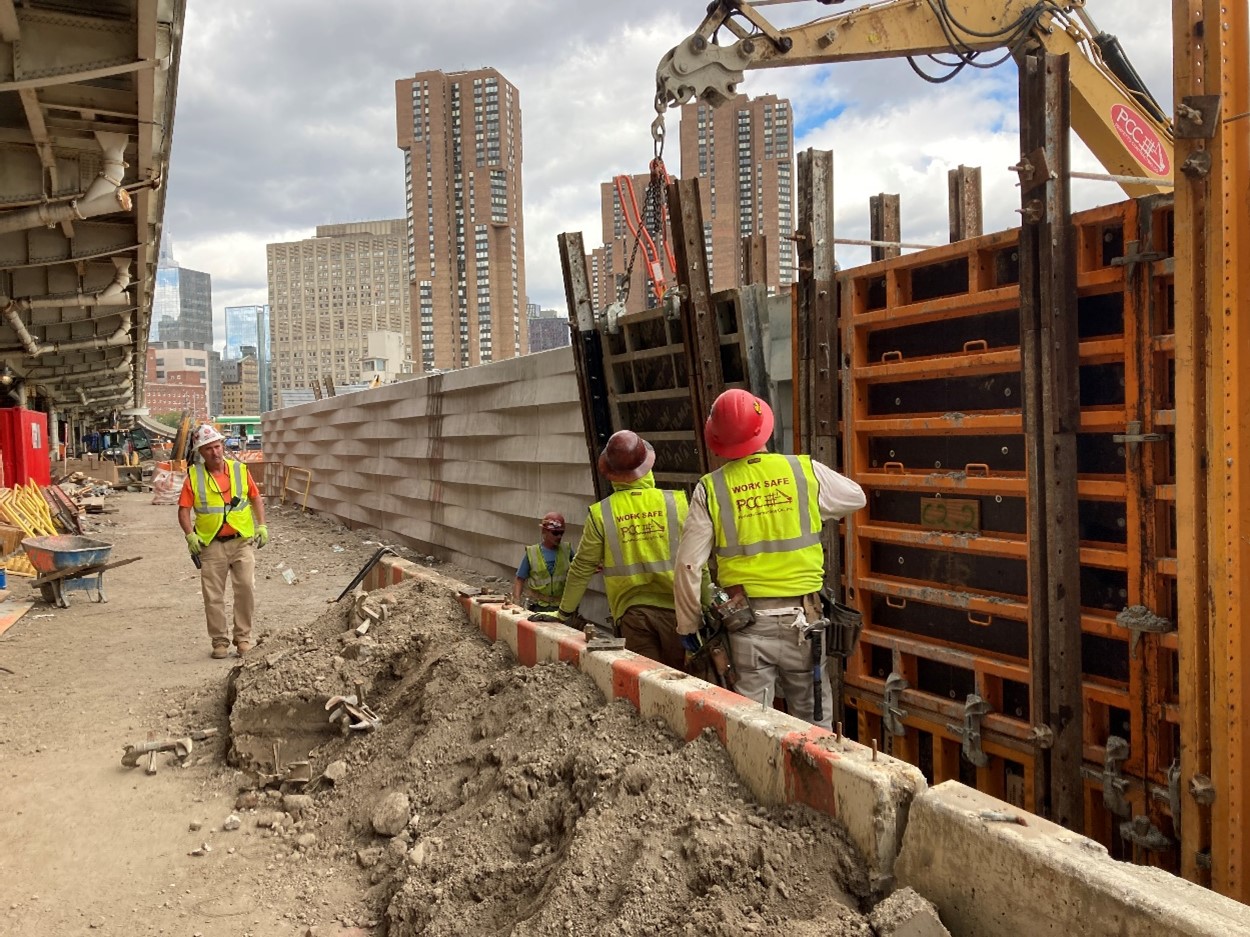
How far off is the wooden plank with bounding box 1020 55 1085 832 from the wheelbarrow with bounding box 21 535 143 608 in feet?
33.4

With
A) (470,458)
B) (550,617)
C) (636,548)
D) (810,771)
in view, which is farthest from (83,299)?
(810,771)

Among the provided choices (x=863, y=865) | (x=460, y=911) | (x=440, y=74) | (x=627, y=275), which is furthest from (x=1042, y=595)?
(x=440, y=74)

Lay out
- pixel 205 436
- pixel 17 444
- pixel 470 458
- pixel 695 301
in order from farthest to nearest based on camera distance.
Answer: pixel 17 444
pixel 470 458
pixel 205 436
pixel 695 301

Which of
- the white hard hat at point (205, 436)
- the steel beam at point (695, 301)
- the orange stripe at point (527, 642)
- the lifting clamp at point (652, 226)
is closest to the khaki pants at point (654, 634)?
the orange stripe at point (527, 642)

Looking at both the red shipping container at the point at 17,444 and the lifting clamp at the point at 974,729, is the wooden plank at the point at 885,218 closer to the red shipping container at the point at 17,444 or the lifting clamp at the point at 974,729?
the lifting clamp at the point at 974,729

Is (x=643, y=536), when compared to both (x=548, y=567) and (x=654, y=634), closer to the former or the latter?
(x=654, y=634)

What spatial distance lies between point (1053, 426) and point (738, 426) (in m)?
1.30

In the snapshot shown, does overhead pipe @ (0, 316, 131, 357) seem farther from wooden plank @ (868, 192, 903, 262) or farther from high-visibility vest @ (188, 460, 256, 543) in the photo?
wooden plank @ (868, 192, 903, 262)

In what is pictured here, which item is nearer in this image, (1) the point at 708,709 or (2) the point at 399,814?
(1) the point at 708,709

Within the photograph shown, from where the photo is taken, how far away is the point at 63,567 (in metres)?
10.9

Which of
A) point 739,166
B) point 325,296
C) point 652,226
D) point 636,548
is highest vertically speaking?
point 325,296

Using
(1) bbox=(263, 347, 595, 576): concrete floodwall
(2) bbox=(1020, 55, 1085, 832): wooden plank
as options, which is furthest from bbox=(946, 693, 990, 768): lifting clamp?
(1) bbox=(263, 347, 595, 576): concrete floodwall

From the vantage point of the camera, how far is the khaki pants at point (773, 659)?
426 centimetres

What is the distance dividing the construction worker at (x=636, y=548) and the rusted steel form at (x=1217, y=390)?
244 cm
